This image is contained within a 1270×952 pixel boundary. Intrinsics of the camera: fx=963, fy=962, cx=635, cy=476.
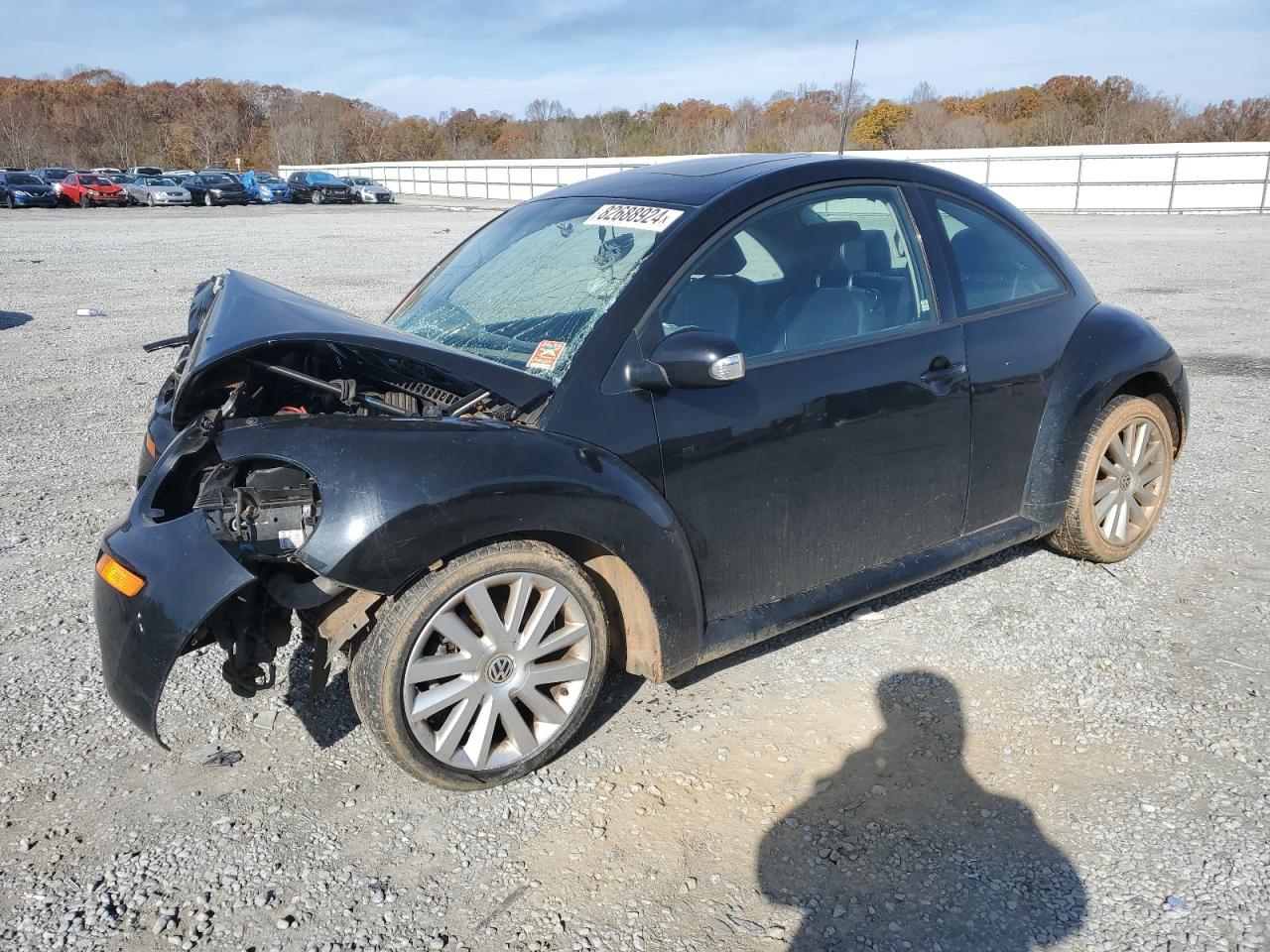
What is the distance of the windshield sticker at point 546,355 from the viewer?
304 centimetres

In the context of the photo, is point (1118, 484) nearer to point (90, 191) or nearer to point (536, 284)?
point (536, 284)

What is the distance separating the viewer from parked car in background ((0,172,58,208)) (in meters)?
39.7

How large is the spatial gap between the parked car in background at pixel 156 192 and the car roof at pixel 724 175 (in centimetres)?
4496

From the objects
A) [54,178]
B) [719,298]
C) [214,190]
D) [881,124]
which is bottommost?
[719,298]

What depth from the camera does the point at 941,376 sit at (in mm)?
3506

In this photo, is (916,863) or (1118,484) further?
(1118,484)

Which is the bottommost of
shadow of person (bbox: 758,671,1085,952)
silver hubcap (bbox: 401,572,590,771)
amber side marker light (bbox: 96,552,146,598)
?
shadow of person (bbox: 758,671,1085,952)

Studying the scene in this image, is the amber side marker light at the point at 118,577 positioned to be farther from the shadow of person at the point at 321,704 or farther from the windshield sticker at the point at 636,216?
the windshield sticker at the point at 636,216

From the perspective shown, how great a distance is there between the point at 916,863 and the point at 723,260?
6.30 feet

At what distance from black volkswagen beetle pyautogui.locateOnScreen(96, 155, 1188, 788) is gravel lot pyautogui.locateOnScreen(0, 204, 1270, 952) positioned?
0.31 metres

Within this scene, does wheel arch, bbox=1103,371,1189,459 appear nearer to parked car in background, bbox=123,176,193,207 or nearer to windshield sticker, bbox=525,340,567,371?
windshield sticker, bbox=525,340,567,371

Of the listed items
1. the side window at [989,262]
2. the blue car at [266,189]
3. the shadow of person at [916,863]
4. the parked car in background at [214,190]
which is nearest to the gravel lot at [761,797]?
the shadow of person at [916,863]

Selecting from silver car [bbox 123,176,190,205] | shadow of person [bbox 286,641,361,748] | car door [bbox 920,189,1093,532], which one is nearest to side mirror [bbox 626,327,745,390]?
car door [bbox 920,189,1093,532]

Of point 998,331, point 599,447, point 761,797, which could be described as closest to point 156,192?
point 998,331
